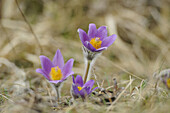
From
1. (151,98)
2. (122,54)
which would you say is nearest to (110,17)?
(122,54)

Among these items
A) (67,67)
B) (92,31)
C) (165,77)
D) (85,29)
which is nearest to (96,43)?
(92,31)

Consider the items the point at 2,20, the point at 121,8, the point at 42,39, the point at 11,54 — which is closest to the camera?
the point at 11,54

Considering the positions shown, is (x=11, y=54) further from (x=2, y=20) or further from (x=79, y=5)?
(x=79, y=5)

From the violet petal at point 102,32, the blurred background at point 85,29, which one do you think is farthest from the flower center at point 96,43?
the blurred background at point 85,29

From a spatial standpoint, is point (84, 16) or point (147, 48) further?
point (84, 16)

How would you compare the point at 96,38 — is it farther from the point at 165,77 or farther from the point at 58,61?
the point at 165,77

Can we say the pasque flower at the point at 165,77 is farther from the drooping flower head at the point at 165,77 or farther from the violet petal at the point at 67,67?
the violet petal at the point at 67,67
